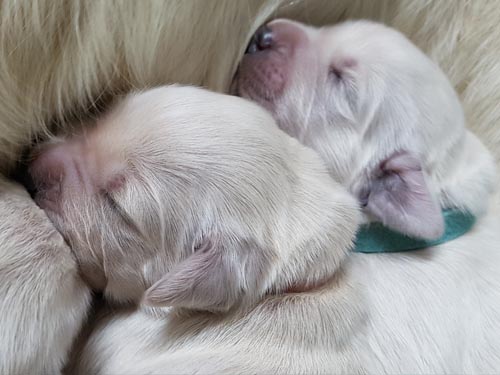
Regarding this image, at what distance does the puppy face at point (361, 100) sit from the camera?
115 cm

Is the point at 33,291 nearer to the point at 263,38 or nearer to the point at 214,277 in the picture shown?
the point at 214,277

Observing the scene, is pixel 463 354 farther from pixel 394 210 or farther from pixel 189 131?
pixel 189 131

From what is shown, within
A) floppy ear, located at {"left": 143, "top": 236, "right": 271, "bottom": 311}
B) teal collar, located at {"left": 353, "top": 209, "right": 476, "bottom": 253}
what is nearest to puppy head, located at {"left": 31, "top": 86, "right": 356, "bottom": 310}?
floppy ear, located at {"left": 143, "top": 236, "right": 271, "bottom": 311}

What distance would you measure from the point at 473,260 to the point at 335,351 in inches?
12.5

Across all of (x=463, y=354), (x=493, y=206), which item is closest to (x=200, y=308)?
(x=463, y=354)

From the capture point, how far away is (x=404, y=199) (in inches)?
42.9

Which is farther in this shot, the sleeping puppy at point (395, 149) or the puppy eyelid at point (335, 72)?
the puppy eyelid at point (335, 72)

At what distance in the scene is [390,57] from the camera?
3.78 feet

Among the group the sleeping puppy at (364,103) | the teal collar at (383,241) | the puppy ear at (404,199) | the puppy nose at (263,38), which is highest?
the puppy nose at (263,38)

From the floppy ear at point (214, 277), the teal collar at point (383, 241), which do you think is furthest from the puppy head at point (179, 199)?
the teal collar at point (383, 241)

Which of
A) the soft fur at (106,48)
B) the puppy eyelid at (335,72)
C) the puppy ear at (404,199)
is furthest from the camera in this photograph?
the puppy eyelid at (335,72)

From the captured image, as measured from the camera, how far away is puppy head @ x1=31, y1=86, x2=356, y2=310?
959 mm

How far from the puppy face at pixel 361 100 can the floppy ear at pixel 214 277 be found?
10.5 inches

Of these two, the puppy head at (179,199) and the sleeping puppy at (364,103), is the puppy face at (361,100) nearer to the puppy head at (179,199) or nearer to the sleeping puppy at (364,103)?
the sleeping puppy at (364,103)
